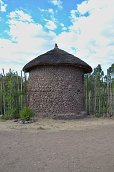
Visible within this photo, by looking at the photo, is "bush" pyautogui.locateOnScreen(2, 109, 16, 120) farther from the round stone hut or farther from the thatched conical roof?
the thatched conical roof

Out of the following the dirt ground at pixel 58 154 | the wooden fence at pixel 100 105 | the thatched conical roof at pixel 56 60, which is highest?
the thatched conical roof at pixel 56 60

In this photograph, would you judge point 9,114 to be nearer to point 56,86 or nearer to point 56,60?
point 56,86

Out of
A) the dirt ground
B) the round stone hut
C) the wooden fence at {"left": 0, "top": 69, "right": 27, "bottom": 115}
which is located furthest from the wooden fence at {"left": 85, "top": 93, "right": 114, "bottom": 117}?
the dirt ground

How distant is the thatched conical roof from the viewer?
17.3m

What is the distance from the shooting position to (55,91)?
17.5 meters

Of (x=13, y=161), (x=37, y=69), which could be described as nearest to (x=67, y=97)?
(x=37, y=69)

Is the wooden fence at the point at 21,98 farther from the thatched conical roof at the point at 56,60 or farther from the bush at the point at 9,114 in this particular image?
the thatched conical roof at the point at 56,60

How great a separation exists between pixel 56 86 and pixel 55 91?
33 cm

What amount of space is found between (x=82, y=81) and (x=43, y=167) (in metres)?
13.5

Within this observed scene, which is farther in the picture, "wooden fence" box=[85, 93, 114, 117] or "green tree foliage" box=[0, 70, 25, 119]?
"wooden fence" box=[85, 93, 114, 117]

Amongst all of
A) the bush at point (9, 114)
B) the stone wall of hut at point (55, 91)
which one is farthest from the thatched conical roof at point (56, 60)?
the bush at point (9, 114)

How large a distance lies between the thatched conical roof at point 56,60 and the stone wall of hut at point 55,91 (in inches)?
18.3

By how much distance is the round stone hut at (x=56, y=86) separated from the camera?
1742cm

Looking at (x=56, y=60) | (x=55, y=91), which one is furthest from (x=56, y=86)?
(x=56, y=60)
